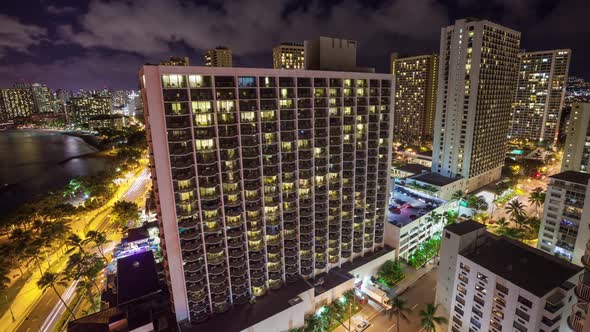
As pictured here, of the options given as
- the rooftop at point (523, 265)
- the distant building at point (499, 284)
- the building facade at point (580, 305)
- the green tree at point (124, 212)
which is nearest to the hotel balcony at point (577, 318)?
the building facade at point (580, 305)

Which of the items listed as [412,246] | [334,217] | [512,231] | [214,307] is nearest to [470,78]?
[512,231]

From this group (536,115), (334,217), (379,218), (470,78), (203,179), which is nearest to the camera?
(203,179)

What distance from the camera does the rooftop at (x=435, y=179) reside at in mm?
109069

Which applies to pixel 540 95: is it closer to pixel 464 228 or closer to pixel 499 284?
pixel 464 228

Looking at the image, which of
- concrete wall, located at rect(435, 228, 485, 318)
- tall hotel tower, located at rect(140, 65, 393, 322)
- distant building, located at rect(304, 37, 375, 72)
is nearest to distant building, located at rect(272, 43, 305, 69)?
distant building, located at rect(304, 37, 375, 72)

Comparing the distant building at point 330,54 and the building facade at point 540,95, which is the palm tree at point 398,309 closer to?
the distant building at point 330,54

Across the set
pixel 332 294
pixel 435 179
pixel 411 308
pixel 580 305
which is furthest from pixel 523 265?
pixel 435 179

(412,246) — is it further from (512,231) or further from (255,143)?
(255,143)

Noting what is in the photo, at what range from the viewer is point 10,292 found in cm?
7362

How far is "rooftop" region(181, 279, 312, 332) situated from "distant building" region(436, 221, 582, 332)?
89.8ft

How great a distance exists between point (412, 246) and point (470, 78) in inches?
2626

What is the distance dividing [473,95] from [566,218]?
52643 millimetres

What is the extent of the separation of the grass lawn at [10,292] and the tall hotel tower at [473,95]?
458 feet

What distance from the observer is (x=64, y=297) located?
71.3 m
